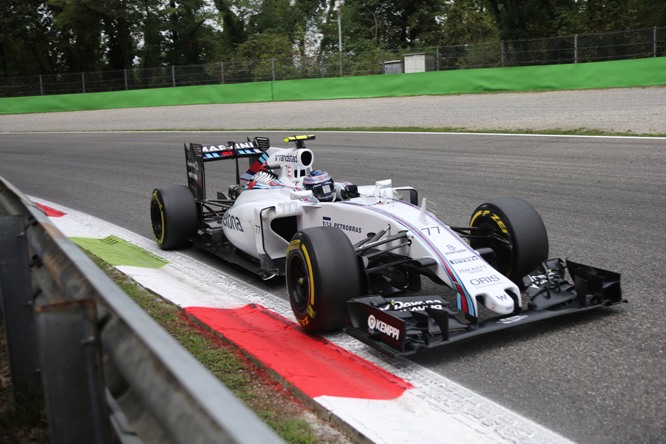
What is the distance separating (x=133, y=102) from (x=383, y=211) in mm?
27628

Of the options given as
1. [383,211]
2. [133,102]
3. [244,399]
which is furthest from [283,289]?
[133,102]

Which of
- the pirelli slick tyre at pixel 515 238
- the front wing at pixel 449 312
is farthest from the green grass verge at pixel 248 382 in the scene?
the pirelli slick tyre at pixel 515 238

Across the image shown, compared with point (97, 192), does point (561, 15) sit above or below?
above

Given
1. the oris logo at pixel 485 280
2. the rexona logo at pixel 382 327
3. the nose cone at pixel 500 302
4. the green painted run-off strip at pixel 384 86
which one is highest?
the green painted run-off strip at pixel 384 86

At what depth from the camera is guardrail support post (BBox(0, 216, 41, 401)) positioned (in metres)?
3.17

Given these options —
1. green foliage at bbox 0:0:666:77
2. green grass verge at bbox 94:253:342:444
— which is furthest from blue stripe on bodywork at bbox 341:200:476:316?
green foliage at bbox 0:0:666:77

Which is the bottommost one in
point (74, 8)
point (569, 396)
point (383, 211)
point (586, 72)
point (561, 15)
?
point (569, 396)

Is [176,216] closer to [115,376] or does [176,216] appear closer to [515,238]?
[515,238]

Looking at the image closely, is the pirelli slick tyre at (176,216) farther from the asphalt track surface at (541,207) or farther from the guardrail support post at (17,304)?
the guardrail support post at (17,304)

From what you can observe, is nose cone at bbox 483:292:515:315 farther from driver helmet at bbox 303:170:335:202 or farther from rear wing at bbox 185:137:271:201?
rear wing at bbox 185:137:271:201

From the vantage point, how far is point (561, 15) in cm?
3481

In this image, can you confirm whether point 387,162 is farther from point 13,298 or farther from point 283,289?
point 13,298

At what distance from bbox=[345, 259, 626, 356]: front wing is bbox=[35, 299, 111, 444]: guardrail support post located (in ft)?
7.96

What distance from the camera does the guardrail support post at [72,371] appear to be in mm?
2018
